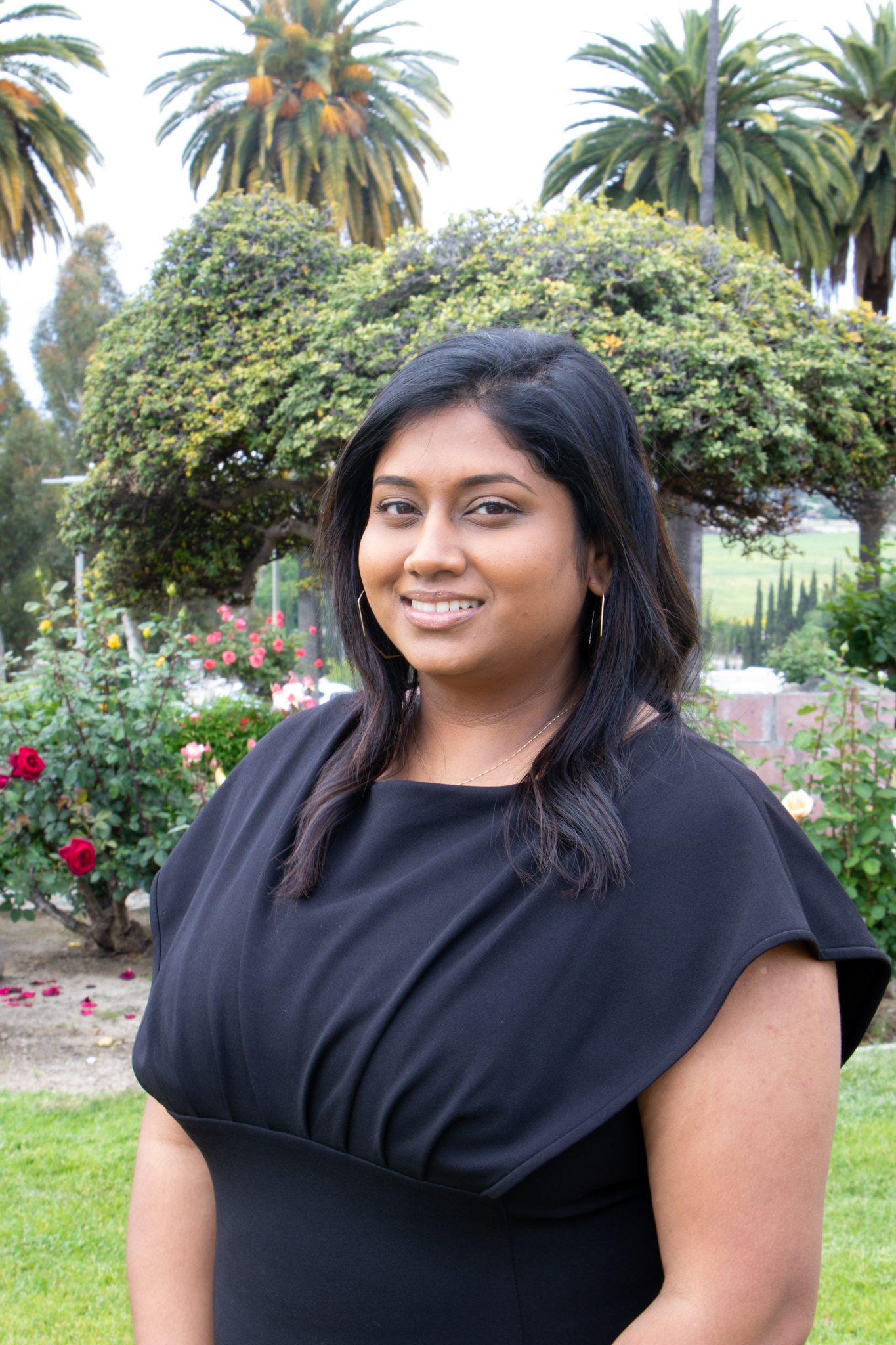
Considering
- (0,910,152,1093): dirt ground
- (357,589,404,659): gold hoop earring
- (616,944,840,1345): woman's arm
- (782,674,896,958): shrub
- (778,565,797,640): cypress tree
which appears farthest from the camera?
(778,565,797,640): cypress tree

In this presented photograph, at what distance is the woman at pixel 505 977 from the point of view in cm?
104

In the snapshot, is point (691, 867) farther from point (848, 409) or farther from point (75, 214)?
point (75, 214)

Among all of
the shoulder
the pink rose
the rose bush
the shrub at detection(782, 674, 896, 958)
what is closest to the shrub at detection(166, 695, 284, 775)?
the rose bush

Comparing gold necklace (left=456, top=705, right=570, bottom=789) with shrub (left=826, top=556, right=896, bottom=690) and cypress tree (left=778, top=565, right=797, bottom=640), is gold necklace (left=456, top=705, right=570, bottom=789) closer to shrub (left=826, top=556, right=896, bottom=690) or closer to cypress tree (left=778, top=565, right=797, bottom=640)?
shrub (left=826, top=556, right=896, bottom=690)

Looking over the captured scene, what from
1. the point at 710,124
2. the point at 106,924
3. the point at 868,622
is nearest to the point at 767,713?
the point at 868,622

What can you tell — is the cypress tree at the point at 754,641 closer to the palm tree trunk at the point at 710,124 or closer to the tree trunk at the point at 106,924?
the palm tree trunk at the point at 710,124

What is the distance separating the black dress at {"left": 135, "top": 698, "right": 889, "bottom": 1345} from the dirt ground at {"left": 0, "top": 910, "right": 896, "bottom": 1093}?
3627 mm

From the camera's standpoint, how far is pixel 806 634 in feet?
59.7

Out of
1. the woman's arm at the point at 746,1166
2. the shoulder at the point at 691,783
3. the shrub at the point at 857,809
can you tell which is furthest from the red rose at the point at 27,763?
the woman's arm at the point at 746,1166

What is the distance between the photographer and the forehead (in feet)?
4.15

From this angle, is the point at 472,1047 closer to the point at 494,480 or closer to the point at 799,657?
the point at 494,480

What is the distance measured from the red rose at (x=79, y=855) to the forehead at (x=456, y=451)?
13.2 feet

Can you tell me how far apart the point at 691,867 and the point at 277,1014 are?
477 mm

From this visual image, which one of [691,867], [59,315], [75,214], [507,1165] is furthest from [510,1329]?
[59,315]
